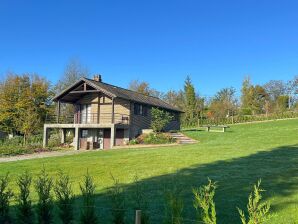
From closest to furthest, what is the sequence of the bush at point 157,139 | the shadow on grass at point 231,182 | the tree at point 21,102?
the shadow on grass at point 231,182
the bush at point 157,139
the tree at point 21,102

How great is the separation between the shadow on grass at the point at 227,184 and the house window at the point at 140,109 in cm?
1815

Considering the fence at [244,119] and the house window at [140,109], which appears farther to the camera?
the fence at [244,119]

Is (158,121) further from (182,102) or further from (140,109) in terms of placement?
(182,102)

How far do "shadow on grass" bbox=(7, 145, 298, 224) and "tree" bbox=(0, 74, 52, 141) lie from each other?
2815cm

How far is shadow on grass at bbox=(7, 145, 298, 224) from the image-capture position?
22.1 ft

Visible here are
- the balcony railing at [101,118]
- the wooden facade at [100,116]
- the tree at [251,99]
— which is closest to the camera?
the wooden facade at [100,116]

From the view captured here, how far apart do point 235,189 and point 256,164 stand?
4368 mm

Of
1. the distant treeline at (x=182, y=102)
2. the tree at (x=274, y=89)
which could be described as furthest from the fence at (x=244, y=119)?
the tree at (x=274, y=89)

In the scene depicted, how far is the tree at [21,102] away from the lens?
38.3m

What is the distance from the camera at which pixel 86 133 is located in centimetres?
3138

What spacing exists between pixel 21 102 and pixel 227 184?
112 ft

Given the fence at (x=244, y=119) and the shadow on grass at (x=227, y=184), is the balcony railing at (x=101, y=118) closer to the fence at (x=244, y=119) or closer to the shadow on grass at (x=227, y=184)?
the shadow on grass at (x=227, y=184)

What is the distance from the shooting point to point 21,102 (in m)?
38.6

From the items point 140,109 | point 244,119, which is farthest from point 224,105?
point 140,109
